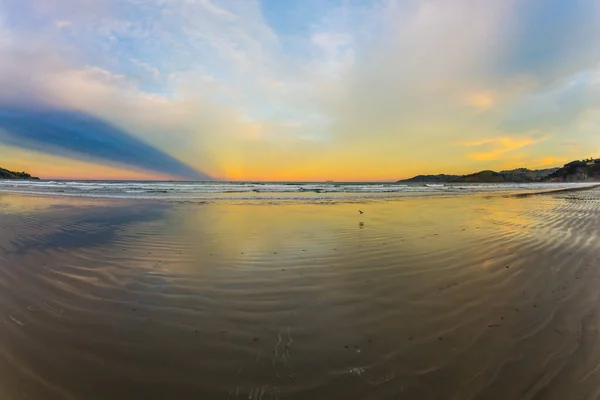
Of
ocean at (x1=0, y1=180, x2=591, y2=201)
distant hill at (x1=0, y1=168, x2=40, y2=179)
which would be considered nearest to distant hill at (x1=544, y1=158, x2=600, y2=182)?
ocean at (x1=0, y1=180, x2=591, y2=201)

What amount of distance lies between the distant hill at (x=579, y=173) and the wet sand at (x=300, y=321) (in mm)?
143911

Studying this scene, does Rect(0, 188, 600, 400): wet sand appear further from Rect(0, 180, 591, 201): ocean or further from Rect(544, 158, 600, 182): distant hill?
Rect(544, 158, 600, 182): distant hill

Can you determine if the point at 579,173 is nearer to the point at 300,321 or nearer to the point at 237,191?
the point at 237,191

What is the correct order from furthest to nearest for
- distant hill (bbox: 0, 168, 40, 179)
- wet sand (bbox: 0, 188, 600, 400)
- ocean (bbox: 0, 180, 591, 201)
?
distant hill (bbox: 0, 168, 40, 179) → ocean (bbox: 0, 180, 591, 201) → wet sand (bbox: 0, 188, 600, 400)

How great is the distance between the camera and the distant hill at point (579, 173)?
11038cm

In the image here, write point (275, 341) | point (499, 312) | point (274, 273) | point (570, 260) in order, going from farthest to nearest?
point (570, 260)
point (274, 273)
point (499, 312)
point (275, 341)

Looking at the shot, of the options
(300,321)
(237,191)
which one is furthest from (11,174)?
(300,321)

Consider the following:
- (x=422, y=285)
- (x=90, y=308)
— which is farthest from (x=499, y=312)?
(x=90, y=308)

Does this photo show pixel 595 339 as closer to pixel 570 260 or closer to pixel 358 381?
pixel 358 381

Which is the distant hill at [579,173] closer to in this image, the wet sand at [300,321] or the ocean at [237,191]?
the ocean at [237,191]

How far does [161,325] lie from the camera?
151 inches

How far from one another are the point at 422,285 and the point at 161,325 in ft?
14.0

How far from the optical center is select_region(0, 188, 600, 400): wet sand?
2746 millimetres

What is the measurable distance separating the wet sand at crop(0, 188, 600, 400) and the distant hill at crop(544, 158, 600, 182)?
472ft
